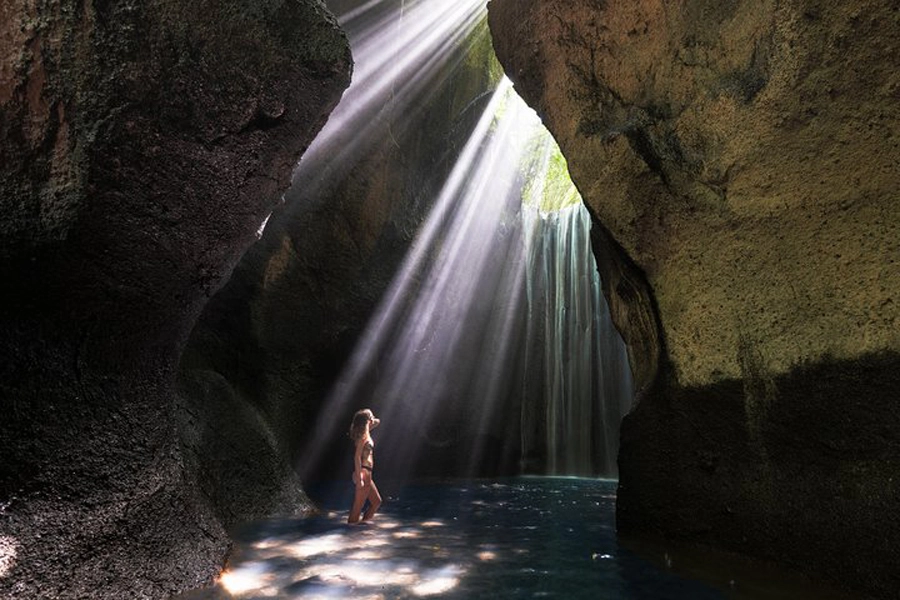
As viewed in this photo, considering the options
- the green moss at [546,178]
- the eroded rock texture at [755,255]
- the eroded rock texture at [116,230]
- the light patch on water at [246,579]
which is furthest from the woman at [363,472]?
the green moss at [546,178]

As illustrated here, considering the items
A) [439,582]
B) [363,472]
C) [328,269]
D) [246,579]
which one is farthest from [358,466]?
[328,269]

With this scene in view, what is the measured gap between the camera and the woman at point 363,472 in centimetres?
605

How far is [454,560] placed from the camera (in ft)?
13.8

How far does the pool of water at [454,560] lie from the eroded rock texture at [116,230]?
0.70 metres

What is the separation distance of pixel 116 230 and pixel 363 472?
13.6 ft

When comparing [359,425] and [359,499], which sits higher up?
[359,425]

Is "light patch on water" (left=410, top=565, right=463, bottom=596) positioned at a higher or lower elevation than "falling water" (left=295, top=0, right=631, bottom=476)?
lower

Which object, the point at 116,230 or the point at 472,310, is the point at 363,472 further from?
the point at 472,310

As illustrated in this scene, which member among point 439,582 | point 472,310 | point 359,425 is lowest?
point 439,582

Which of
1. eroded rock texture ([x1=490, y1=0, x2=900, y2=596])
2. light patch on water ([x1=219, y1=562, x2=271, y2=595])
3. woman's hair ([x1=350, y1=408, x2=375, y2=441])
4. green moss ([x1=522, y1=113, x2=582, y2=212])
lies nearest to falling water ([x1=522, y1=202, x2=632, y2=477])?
green moss ([x1=522, y1=113, x2=582, y2=212])

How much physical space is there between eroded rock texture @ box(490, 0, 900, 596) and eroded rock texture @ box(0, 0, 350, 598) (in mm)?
2847

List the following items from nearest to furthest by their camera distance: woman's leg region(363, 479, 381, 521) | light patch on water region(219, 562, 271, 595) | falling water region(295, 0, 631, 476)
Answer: light patch on water region(219, 562, 271, 595) < woman's leg region(363, 479, 381, 521) < falling water region(295, 0, 631, 476)

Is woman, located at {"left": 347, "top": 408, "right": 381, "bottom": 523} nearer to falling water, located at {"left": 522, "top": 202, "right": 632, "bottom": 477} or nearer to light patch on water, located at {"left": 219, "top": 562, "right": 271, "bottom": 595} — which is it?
light patch on water, located at {"left": 219, "top": 562, "right": 271, "bottom": 595}

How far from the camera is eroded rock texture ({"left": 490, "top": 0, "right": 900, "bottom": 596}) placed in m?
3.14
